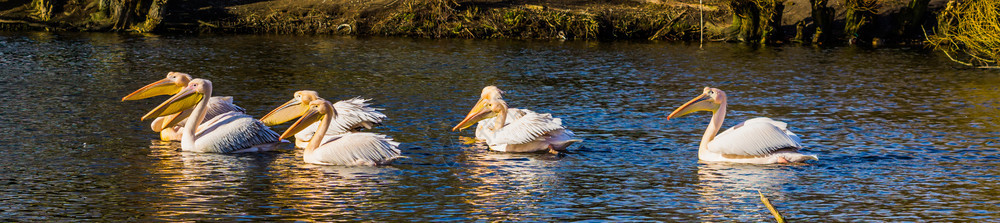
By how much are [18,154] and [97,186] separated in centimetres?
179

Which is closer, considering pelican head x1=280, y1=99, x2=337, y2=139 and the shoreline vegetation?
pelican head x1=280, y1=99, x2=337, y2=139

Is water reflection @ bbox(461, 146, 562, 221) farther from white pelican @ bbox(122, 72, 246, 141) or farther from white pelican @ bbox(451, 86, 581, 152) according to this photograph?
white pelican @ bbox(122, 72, 246, 141)

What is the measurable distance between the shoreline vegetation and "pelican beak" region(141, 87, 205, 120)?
15.7 metres

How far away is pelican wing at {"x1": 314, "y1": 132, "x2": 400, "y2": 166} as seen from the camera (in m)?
10.3

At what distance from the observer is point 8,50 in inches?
842

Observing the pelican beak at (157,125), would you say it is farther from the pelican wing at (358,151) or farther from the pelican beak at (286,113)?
the pelican wing at (358,151)

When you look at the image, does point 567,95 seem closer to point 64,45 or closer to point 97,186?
point 97,186

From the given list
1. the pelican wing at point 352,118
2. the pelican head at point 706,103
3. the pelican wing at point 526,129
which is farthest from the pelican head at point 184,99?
the pelican head at point 706,103

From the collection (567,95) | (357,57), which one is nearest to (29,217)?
(567,95)

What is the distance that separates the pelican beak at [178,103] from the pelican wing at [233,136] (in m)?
0.79

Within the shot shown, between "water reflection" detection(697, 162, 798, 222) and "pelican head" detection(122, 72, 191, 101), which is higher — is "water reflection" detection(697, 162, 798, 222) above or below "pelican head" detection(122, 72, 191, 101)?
below

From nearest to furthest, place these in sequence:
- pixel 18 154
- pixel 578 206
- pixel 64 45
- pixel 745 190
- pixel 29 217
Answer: pixel 29 217 < pixel 578 206 < pixel 745 190 < pixel 18 154 < pixel 64 45

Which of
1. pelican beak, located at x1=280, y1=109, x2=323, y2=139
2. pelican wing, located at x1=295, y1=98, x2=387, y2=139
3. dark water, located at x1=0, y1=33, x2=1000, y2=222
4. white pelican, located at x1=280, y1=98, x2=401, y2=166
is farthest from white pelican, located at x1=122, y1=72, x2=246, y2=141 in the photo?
white pelican, located at x1=280, y1=98, x2=401, y2=166

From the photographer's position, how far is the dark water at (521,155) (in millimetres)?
8695
